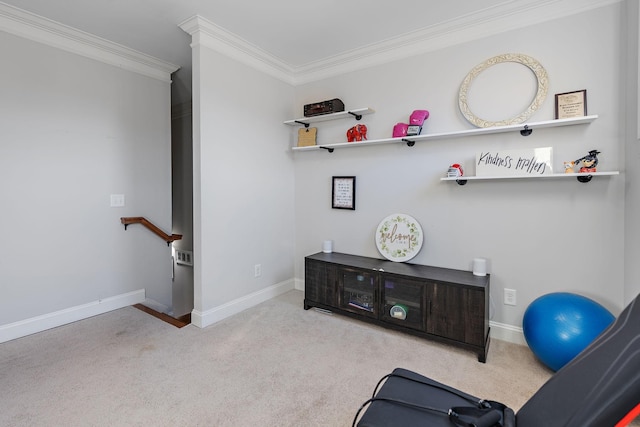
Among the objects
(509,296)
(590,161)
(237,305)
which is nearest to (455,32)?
(590,161)

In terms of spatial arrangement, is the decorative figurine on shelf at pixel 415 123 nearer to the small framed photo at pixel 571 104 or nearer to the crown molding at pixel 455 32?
the crown molding at pixel 455 32

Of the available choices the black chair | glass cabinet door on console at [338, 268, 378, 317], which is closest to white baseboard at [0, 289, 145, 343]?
glass cabinet door on console at [338, 268, 378, 317]

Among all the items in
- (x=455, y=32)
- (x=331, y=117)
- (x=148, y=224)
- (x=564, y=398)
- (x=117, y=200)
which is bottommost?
(x=564, y=398)

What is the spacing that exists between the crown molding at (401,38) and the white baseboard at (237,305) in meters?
2.29

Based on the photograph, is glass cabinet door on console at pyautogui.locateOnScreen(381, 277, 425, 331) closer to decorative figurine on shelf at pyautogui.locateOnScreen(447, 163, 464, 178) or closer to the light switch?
decorative figurine on shelf at pyautogui.locateOnScreen(447, 163, 464, 178)

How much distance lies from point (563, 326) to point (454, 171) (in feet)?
4.04

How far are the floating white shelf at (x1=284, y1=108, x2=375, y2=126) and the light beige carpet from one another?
1956 mm

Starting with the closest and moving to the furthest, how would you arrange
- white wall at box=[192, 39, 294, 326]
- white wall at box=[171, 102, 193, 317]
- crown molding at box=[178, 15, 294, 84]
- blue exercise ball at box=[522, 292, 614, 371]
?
blue exercise ball at box=[522, 292, 614, 371], crown molding at box=[178, 15, 294, 84], white wall at box=[192, 39, 294, 326], white wall at box=[171, 102, 193, 317]

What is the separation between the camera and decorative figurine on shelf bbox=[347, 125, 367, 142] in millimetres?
2947

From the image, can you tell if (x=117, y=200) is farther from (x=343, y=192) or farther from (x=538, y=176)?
(x=538, y=176)

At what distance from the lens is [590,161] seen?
6.56 ft

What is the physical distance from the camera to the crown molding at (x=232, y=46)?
8.24 feet

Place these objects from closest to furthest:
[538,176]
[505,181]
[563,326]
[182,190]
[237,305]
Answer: [563,326], [538,176], [505,181], [237,305], [182,190]

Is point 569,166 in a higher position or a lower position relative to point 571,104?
lower
